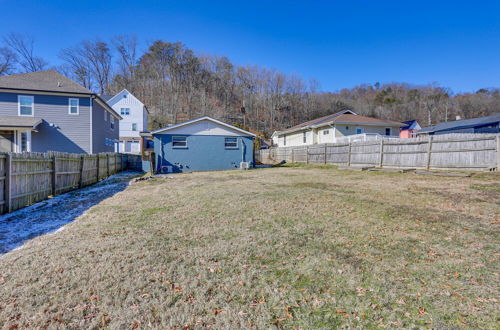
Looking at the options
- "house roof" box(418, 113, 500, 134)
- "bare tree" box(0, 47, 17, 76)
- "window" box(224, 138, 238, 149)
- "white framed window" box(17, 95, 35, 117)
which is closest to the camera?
"white framed window" box(17, 95, 35, 117)

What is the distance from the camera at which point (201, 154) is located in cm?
1694

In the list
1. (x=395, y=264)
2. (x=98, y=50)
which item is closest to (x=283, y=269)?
(x=395, y=264)

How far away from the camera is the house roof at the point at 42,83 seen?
15047 mm

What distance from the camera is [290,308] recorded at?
213 cm

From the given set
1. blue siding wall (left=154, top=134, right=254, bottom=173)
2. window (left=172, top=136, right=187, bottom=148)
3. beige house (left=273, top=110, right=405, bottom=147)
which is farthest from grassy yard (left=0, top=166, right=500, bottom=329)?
beige house (left=273, top=110, right=405, bottom=147)

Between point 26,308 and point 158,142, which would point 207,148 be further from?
point 26,308

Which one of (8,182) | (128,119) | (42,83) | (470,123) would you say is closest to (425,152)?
(8,182)

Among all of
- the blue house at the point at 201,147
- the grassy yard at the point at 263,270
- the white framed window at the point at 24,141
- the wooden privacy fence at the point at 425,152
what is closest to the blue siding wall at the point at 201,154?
the blue house at the point at 201,147

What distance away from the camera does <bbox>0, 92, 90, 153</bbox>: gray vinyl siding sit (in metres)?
15.1

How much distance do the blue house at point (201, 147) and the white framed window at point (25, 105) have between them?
750cm

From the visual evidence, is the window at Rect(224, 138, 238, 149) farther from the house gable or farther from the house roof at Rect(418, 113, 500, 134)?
the house roof at Rect(418, 113, 500, 134)

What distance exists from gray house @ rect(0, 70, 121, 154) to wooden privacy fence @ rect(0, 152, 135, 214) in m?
7.28

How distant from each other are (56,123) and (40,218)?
546 inches

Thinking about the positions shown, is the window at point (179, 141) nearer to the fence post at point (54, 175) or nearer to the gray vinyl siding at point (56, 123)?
the gray vinyl siding at point (56, 123)
